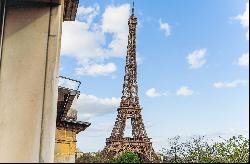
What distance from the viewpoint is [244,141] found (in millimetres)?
35188

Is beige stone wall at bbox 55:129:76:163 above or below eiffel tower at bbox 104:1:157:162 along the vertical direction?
below

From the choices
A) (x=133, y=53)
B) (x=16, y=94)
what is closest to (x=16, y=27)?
(x=16, y=94)

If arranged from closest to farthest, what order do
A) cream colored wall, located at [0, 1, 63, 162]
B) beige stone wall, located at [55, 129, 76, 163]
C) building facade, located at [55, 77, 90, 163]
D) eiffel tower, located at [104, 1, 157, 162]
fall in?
cream colored wall, located at [0, 1, 63, 162], building facade, located at [55, 77, 90, 163], beige stone wall, located at [55, 129, 76, 163], eiffel tower, located at [104, 1, 157, 162]

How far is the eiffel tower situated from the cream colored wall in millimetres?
43878

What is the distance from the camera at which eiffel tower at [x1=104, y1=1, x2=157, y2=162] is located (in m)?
57.0

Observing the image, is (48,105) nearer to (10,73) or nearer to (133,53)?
(10,73)

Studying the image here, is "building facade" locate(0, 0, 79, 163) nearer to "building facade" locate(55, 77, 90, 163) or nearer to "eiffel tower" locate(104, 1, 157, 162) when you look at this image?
"building facade" locate(55, 77, 90, 163)

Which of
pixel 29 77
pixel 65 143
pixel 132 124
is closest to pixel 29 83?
pixel 29 77

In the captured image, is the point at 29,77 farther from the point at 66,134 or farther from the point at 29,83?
the point at 66,134

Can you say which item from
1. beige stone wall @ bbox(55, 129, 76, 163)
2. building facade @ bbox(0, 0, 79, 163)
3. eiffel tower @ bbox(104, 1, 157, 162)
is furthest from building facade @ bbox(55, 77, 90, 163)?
eiffel tower @ bbox(104, 1, 157, 162)

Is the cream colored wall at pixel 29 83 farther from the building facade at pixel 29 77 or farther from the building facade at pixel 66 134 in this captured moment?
the building facade at pixel 66 134

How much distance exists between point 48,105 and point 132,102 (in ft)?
180

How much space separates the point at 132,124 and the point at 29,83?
53.2 m

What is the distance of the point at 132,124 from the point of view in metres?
61.0
